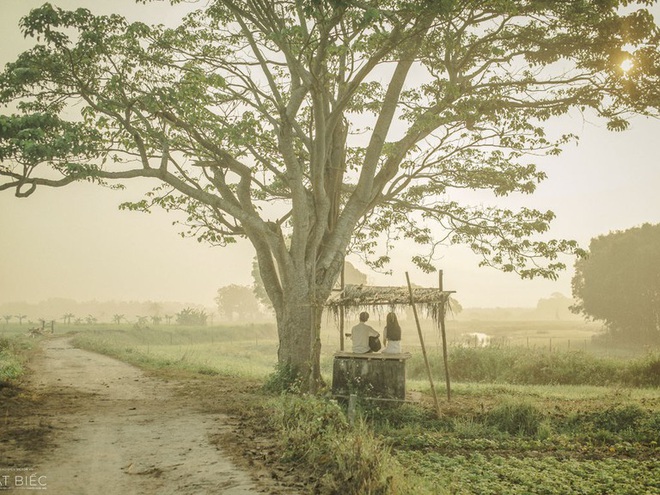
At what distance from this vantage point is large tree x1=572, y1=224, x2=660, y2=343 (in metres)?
49.5

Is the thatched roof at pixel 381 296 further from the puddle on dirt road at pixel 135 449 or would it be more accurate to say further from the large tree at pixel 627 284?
the large tree at pixel 627 284

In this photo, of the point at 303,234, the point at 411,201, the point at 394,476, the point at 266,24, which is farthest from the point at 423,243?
the point at 394,476

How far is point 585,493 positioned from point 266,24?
12.1 meters

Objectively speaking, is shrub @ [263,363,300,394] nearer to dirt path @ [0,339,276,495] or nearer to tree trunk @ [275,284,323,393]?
tree trunk @ [275,284,323,393]

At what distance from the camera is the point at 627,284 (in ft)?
164

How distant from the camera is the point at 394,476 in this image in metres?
6.16

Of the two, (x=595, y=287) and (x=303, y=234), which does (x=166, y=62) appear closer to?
(x=303, y=234)

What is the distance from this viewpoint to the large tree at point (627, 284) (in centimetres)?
4953

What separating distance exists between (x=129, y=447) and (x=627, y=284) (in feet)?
175

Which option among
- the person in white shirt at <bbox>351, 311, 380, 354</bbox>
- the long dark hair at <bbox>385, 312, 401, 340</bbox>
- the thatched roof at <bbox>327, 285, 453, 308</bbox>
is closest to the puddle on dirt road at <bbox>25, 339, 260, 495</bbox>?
the person in white shirt at <bbox>351, 311, 380, 354</bbox>

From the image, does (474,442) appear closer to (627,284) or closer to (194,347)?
(194,347)

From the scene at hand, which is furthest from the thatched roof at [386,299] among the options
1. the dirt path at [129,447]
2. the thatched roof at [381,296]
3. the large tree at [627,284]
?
the large tree at [627,284]

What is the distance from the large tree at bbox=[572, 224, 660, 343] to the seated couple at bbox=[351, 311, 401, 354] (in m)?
46.0

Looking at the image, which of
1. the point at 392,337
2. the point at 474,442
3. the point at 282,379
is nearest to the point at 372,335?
the point at 392,337
